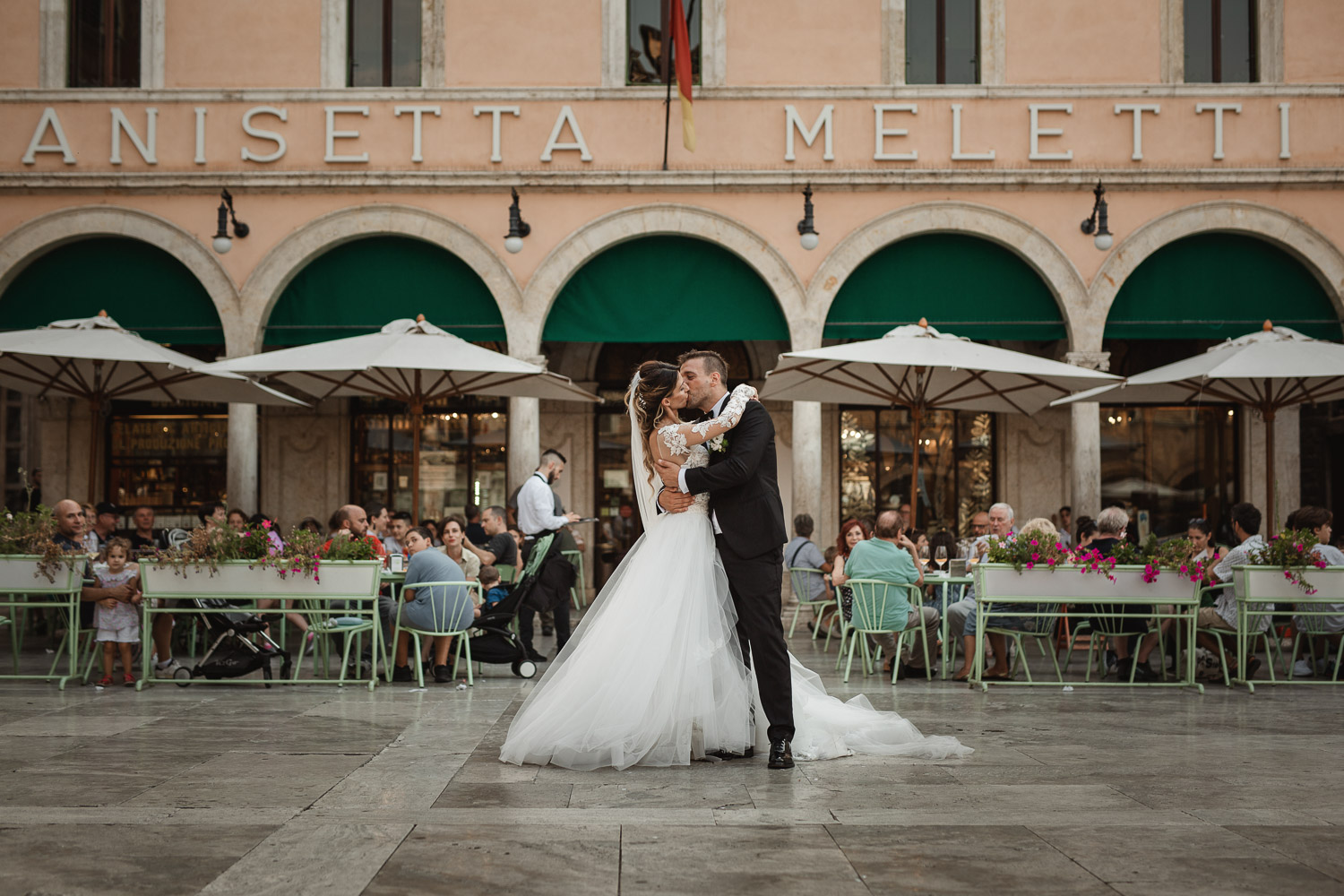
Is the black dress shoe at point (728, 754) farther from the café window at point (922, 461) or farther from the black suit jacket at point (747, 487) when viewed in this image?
the café window at point (922, 461)

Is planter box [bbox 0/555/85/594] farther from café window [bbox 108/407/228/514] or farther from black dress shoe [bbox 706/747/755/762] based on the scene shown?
café window [bbox 108/407/228/514]

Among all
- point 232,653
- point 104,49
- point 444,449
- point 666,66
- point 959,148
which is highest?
point 104,49

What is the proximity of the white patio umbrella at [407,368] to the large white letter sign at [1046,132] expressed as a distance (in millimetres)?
5974

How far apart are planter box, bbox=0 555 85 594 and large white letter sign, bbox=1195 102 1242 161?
12162mm

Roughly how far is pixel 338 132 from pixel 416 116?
35.8 inches

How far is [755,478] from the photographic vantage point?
18.6 feet

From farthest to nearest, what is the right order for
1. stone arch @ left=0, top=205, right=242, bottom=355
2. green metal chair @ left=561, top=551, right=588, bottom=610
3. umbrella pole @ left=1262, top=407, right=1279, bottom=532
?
green metal chair @ left=561, top=551, right=588, bottom=610 → stone arch @ left=0, top=205, right=242, bottom=355 → umbrella pole @ left=1262, top=407, right=1279, bottom=532

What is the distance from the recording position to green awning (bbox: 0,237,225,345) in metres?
14.3

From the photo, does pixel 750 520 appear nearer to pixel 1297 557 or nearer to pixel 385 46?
pixel 1297 557

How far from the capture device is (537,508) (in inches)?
441

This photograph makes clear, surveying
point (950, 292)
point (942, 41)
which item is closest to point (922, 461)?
point (950, 292)

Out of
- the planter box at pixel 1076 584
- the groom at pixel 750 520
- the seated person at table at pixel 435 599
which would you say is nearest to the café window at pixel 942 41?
the planter box at pixel 1076 584

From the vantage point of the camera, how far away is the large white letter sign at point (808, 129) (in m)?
14.0

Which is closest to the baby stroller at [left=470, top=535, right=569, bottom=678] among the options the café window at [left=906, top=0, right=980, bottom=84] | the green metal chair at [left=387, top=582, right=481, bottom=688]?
the green metal chair at [left=387, top=582, right=481, bottom=688]
